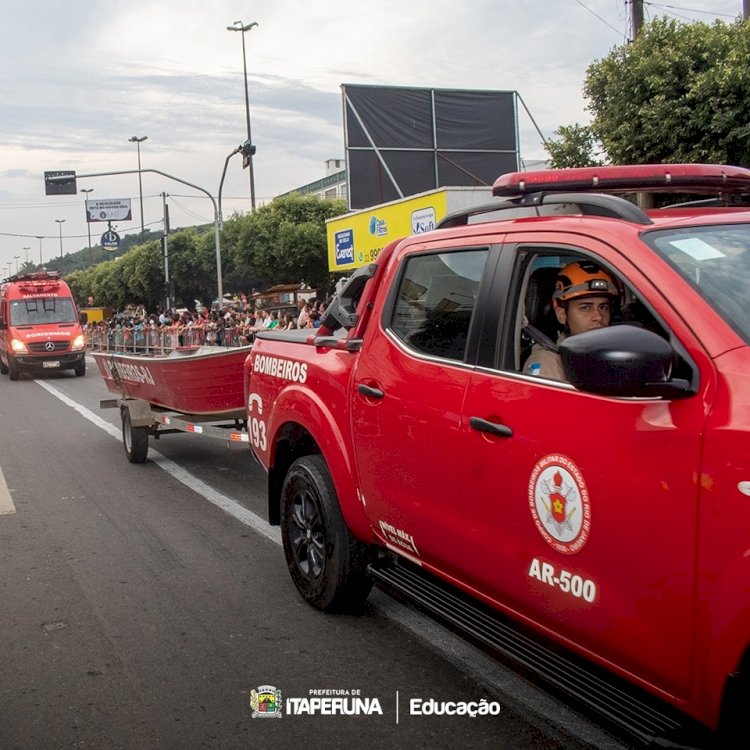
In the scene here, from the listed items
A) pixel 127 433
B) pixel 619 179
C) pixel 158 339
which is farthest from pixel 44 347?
pixel 619 179

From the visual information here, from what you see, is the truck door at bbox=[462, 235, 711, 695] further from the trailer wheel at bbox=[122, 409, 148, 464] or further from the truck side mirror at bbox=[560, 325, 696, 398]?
the trailer wheel at bbox=[122, 409, 148, 464]

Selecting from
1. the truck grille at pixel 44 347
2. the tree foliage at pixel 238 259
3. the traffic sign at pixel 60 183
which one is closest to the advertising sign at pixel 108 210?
the tree foliage at pixel 238 259

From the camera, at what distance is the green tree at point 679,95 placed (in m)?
12.0

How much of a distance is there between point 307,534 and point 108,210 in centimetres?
9422

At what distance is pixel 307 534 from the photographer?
4.93 metres

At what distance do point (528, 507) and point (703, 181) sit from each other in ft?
5.27

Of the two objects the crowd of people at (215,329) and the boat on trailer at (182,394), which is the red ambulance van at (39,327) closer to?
the crowd of people at (215,329)

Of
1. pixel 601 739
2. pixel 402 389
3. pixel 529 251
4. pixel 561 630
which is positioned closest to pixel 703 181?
pixel 529 251

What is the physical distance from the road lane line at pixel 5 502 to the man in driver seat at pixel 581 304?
5743mm

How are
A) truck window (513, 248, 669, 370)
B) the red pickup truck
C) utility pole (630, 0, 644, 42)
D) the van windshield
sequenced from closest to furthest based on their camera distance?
1. the red pickup truck
2. truck window (513, 248, 669, 370)
3. utility pole (630, 0, 644, 42)
4. the van windshield

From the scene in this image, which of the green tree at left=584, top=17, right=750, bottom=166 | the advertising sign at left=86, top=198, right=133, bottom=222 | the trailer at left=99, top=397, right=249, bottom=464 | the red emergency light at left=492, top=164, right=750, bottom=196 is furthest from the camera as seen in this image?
the advertising sign at left=86, top=198, right=133, bottom=222

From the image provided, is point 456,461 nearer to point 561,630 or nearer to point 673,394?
point 561,630

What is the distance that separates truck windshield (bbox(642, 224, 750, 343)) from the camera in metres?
2.63

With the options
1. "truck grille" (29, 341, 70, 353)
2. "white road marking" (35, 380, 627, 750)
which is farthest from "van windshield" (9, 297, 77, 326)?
"white road marking" (35, 380, 627, 750)
